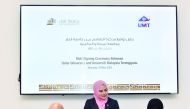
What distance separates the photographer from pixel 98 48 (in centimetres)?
472

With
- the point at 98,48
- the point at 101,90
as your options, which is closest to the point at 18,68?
the point at 98,48

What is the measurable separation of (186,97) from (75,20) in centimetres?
163

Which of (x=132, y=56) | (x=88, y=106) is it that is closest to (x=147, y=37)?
(x=132, y=56)

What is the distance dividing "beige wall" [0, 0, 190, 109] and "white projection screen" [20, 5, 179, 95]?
4.4 inches

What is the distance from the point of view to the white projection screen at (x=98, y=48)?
4652mm

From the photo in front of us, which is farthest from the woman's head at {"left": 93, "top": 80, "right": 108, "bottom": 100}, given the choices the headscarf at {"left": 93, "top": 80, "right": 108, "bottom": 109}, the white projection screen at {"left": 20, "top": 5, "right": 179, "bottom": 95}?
the white projection screen at {"left": 20, "top": 5, "right": 179, "bottom": 95}

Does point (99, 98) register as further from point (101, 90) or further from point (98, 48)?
point (98, 48)

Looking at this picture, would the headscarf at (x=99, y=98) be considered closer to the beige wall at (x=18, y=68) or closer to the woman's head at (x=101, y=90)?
the woman's head at (x=101, y=90)

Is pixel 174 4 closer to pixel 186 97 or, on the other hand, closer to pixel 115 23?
pixel 115 23

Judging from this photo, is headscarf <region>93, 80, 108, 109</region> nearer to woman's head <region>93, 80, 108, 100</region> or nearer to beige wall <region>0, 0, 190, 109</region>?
woman's head <region>93, 80, 108, 100</region>

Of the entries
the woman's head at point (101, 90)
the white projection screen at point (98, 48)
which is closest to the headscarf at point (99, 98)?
the woman's head at point (101, 90)

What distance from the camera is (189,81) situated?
190 inches

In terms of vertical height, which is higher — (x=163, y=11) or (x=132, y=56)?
(x=163, y=11)

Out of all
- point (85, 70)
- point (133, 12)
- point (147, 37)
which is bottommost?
point (85, 70)
